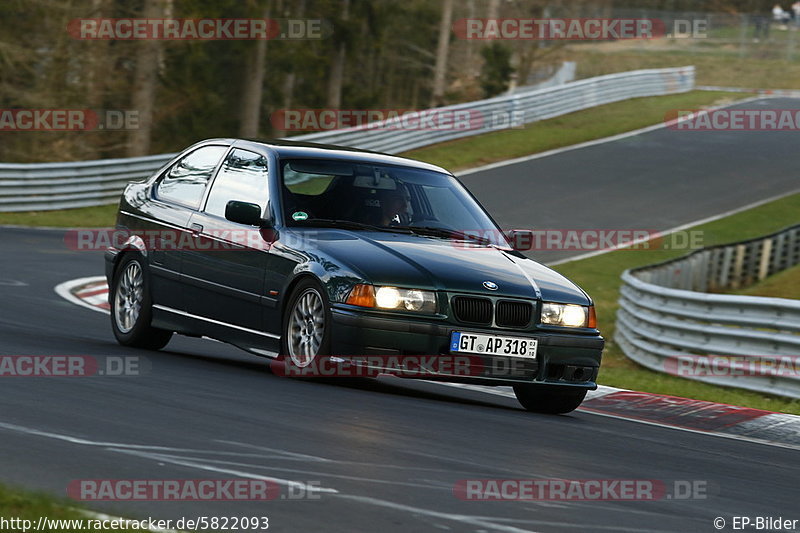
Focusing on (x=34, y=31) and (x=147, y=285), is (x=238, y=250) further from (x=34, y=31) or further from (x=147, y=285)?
(x=34, y=31)

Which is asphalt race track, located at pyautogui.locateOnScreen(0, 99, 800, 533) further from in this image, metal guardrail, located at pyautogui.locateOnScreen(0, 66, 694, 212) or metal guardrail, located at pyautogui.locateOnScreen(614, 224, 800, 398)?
metal guardrail, located at pyautogui.locateOnScreen(0, 66, 694, 212)

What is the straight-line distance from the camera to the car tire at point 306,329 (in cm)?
848

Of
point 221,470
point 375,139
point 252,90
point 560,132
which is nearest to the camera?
point 221,470

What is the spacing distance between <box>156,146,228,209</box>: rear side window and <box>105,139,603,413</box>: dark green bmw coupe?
0.05 feet

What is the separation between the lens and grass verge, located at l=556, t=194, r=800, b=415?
11922 mm

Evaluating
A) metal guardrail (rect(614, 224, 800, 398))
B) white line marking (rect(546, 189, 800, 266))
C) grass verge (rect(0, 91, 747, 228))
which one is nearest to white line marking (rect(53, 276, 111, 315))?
metal guardrail (rect(614, 224, 800, 398))

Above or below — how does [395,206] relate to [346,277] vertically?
above

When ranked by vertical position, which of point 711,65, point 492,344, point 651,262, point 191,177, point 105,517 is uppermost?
point 711,65

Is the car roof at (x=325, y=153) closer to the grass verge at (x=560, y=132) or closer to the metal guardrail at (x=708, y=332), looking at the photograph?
the metal guardrail at (x=708, y=332)

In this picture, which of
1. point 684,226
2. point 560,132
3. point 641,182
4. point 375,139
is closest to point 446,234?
point 684,226

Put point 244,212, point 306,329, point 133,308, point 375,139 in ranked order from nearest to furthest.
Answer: point 306,329 → point 244,212 → point 133,308 → point 375,139

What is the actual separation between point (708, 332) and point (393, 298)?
5.86 metres

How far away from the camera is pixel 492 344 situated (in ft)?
27.8

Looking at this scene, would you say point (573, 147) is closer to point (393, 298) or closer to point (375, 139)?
point (375, 139)
